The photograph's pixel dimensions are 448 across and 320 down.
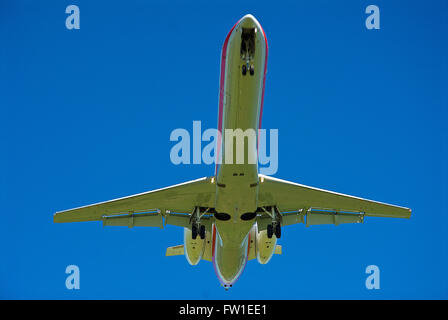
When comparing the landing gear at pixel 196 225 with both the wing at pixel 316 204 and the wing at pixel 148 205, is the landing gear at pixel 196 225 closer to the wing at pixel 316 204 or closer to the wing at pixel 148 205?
the wing at pixel 148 205

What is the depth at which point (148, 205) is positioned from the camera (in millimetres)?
23734

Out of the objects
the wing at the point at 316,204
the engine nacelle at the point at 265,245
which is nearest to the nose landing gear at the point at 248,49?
the wing at the point at 316,204

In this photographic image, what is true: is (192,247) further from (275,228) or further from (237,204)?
(237,204)

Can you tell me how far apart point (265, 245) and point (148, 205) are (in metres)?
6.94

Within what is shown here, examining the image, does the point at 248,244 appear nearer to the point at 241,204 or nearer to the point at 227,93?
the point at 241,204

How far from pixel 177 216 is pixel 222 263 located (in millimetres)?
3677

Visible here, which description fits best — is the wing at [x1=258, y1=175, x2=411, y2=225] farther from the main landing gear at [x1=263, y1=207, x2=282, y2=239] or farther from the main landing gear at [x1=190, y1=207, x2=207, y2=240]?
the main landing gear at [x1=190, y1=207, x2=207, y2=240]

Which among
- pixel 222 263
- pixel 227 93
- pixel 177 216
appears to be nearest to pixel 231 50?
pixel 227 93

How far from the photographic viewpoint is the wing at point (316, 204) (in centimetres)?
2245

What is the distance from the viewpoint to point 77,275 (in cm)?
2683

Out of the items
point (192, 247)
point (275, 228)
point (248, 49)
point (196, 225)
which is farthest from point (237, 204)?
point (248, 49)

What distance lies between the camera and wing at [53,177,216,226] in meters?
22.1

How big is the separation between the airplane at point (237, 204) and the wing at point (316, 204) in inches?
2.0

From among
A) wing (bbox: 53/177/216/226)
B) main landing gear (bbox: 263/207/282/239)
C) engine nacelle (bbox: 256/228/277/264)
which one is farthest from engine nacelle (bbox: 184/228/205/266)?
main landing gear (bbox: 263/207/282/239)
